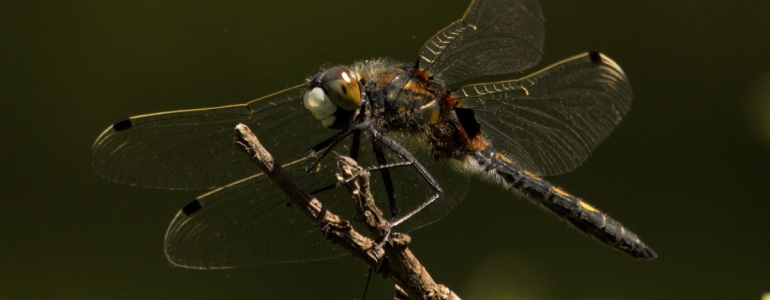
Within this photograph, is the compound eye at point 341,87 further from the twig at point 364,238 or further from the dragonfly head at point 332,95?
the twig at point 364,238

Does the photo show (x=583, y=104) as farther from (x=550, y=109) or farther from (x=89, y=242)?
(x=89, y=242)

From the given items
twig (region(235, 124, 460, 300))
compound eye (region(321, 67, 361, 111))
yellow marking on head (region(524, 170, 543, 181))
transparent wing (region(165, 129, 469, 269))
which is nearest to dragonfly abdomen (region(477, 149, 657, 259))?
yellow marking on head (region(524, 170, 543, 181))

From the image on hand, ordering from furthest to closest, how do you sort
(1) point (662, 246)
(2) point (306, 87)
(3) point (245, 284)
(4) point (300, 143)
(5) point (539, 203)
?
(1) point (662, 246) < (3) point (245, 284) < (5) point (539, 203) < (4) point (300, 143) < (2) point (306, 87)

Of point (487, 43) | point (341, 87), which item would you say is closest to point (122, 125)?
point (341, 87)

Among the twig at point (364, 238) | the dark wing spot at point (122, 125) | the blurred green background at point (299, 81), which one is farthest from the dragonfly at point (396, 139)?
the blurred green background at point (299, 81)

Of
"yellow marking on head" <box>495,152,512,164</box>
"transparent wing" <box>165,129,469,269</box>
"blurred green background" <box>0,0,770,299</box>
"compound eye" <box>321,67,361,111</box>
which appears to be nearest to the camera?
"compound eye" <box>321,67,361,111</box>

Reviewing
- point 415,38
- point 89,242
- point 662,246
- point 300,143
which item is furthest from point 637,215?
point 89,242

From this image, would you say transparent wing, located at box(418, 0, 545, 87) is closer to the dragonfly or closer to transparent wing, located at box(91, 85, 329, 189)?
the dragonfly
